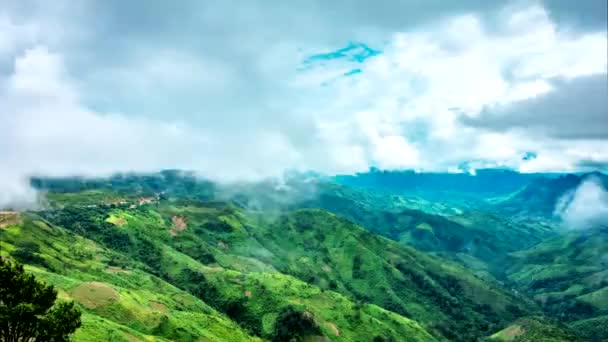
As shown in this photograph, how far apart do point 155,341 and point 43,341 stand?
124 meters

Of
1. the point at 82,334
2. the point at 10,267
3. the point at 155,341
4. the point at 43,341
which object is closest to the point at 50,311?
the point at 43,341

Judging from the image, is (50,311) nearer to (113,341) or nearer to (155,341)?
(113,341)

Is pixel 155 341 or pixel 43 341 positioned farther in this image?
pixel 155 341

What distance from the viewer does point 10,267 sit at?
247 ft

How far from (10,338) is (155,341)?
127221 millimetres

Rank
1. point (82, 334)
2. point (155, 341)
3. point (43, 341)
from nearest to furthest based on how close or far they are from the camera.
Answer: point (43, 341)
point (82, 334)
point (155, 341)

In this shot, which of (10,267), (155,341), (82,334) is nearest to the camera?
(10,267)

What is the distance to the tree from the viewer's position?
7450 centimetres

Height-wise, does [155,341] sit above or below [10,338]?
below

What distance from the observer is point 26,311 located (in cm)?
7562

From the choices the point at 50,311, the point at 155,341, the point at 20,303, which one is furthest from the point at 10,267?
the point at 155,341

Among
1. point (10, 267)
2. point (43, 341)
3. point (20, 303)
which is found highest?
point (10, 267)

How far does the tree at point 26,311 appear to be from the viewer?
74.5 meters

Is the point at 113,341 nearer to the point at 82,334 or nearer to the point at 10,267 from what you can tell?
the point at 82,334
